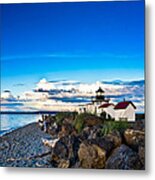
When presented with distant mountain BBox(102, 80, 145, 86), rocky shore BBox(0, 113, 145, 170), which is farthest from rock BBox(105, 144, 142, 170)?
distant mountain BBox(102, 80, 145, 86)

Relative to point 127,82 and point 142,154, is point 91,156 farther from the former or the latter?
point 127,82

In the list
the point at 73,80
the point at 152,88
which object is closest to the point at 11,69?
the point at 73,80

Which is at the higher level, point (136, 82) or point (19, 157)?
point (136, 82)

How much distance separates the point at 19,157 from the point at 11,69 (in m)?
0.33

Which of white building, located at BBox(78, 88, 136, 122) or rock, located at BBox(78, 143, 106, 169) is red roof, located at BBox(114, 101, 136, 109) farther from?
rock, located at BBox(78, 143, 106, 169)

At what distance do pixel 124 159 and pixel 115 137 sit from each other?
0.09 m

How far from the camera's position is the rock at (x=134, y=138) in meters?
1.76

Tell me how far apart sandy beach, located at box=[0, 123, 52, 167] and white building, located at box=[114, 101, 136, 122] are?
0.91ft

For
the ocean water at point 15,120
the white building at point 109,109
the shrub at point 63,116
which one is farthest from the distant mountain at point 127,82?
the ocean water at point 15,120

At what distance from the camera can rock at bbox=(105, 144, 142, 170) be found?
69.4 inches

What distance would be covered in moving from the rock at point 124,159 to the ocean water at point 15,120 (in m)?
0.32

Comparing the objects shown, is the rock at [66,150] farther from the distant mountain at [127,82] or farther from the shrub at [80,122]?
the distant mountain at [127,82]

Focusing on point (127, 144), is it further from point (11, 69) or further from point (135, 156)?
point (11, 69)

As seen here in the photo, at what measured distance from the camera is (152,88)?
5.83 ft
